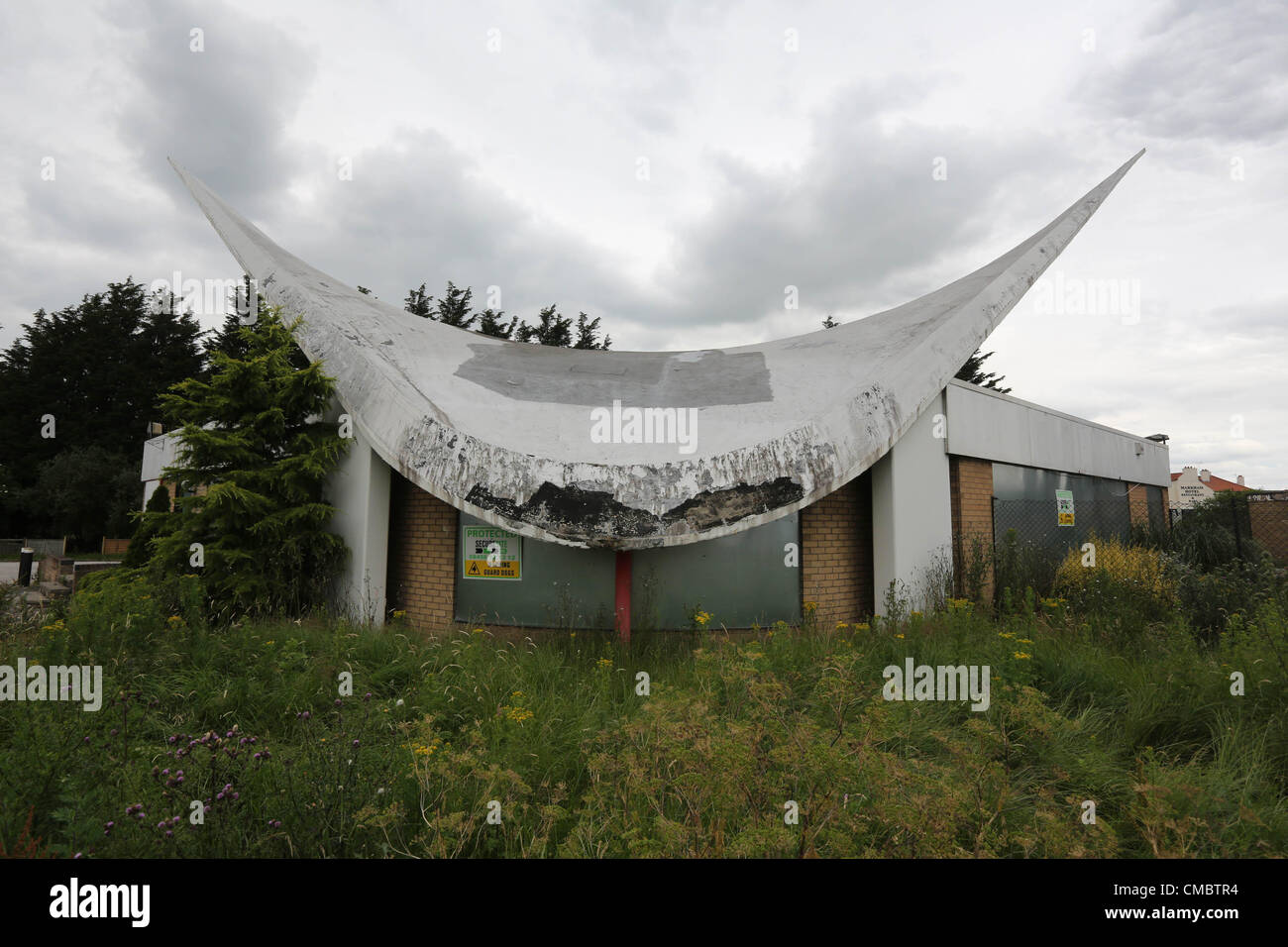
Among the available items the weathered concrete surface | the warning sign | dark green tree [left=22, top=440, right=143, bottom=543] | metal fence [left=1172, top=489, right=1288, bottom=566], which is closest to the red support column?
the weathered concrete surface

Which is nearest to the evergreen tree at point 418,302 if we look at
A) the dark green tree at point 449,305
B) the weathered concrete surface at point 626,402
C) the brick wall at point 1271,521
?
the dark green tree at point 449,305

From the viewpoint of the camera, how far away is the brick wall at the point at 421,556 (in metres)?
7.83

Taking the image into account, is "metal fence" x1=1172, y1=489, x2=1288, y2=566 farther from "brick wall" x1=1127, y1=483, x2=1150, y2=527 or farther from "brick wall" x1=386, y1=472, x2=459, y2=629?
"brick wall" x1=386, y1=472, x2=459, y2=629

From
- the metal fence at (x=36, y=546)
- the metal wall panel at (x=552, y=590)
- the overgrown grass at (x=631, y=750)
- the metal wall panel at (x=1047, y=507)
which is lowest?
the overgrown grass at (x=631, y=750)

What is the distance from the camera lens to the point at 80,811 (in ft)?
7.31

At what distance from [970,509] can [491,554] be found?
6.84 metres

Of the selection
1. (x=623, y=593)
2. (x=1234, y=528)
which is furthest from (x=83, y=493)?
(x=1234, y=528)

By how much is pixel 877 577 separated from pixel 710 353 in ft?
17.0

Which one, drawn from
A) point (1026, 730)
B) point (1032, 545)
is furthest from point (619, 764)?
point (1032, 545)

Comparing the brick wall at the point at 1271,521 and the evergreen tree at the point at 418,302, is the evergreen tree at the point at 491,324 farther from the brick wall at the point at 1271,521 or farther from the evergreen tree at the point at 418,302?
the brick wall at the point at 1271,521

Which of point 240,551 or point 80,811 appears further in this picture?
point 240,551

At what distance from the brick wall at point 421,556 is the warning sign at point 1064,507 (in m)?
10.3

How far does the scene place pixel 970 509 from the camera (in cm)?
908
